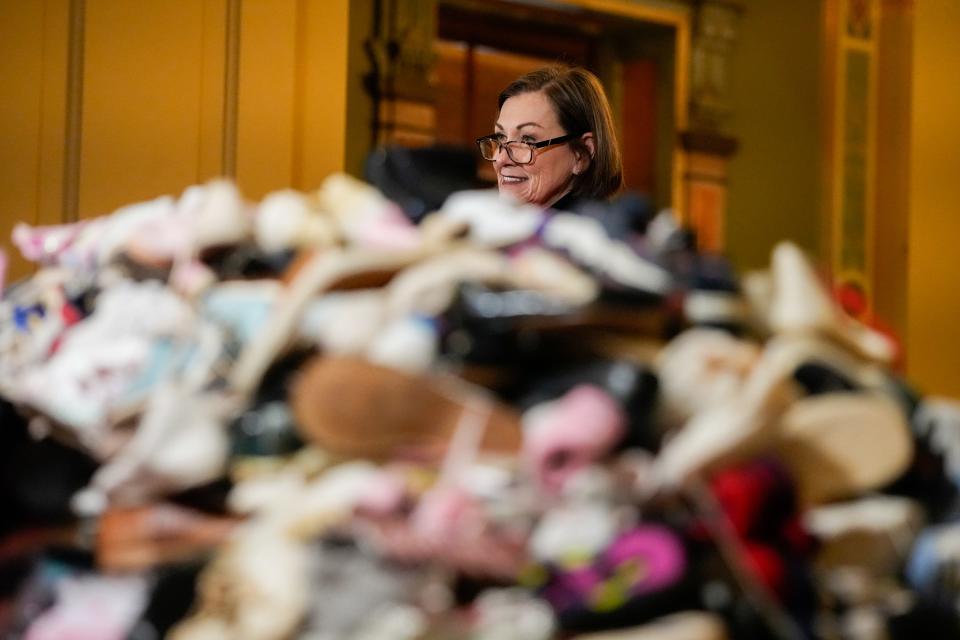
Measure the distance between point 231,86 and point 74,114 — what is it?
0.39m

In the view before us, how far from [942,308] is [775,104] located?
3.34ft

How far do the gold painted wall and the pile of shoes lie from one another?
7.34ft

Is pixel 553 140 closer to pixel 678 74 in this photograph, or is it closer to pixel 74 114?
pixel 74 114

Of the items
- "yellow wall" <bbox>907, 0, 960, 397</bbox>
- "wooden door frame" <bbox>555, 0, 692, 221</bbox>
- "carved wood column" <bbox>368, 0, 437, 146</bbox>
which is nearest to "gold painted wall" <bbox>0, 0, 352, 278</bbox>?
"carved wood column" <bbox>368, 0, 437, 146</bbox>

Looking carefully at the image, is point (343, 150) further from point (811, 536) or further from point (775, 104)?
point (811, 536)

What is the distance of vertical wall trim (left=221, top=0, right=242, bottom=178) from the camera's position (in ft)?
9.82

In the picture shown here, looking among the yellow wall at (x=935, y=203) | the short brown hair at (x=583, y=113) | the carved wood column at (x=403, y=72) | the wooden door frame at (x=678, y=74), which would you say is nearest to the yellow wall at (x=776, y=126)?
the wooden door frame at (x=678, y=74)

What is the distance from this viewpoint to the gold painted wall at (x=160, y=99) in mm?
2773

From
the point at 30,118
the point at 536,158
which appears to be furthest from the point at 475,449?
the point at 30,118

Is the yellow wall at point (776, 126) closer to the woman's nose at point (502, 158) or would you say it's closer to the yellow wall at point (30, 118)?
the yellow wall at point (30, 118)

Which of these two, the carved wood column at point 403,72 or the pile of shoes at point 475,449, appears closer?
the pile of shoes at point 475,449

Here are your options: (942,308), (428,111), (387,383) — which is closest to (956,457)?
(387,383)

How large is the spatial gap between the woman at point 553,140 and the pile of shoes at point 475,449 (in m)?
1.03

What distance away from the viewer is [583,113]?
5.20 feet
